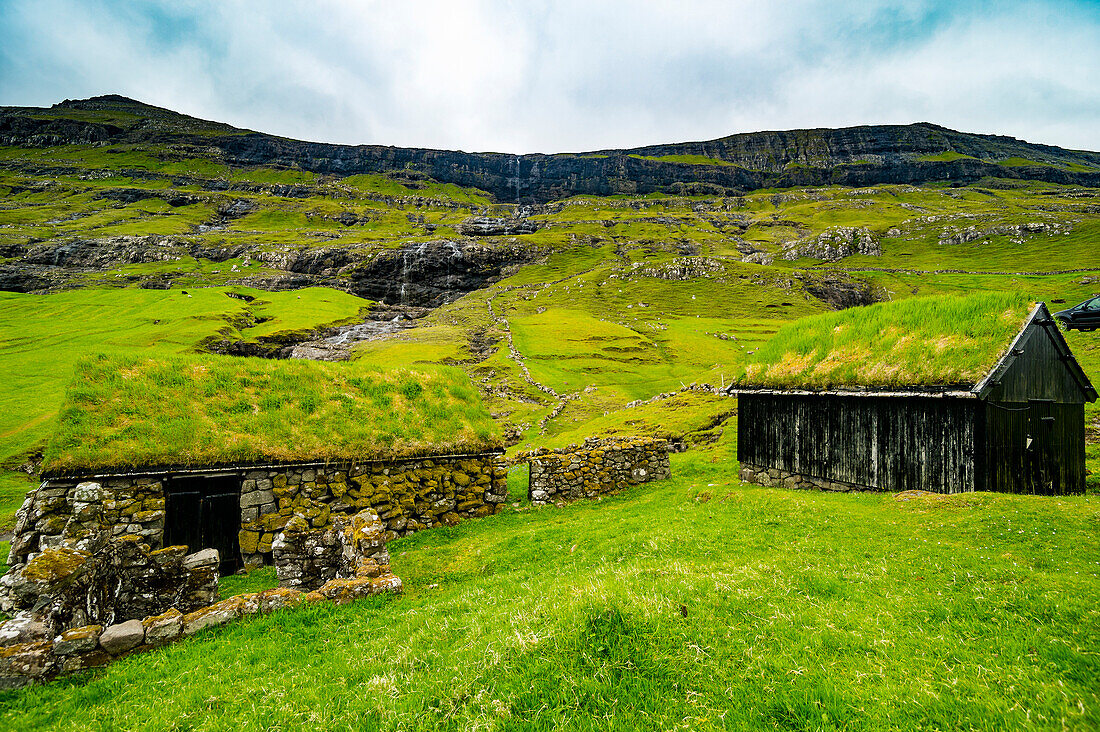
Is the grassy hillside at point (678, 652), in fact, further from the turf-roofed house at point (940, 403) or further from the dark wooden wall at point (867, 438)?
the turf-roofed house at point (940, 403)

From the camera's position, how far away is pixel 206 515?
16375 millimetres

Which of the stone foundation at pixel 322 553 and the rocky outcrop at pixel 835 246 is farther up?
the rocky outcrop at pixel 835 246

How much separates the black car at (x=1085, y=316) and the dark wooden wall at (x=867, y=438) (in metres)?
35.4

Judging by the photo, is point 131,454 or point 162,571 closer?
point 162,571

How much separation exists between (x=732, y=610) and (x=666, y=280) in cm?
14968

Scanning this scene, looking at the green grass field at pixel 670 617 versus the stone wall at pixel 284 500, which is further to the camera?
the stone wall at pixel 284 500

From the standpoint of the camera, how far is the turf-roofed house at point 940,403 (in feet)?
59.9

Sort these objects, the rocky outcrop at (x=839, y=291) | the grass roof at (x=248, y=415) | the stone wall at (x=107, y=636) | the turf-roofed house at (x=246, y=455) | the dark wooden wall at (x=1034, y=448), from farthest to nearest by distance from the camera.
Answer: the rocky outcrop at (x=839, y=291), the dark wooden wall at (x=1034, y=448), the grass roof at (x=248, y=415), the turf-roofed house at (x=246, y=455), the stone wall at (x=107, y=636)

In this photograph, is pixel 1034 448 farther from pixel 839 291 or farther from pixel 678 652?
pixel 839 291

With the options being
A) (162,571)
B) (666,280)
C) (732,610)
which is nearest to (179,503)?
(162,571)

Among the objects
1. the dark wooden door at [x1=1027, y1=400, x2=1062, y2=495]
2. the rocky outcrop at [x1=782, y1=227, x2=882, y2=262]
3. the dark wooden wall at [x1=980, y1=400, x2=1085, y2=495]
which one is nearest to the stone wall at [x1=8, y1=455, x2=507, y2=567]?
the dark wooden wall at [x1=980, y1=400, x2=1085, y2=495]

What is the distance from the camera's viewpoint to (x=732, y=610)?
7215 millimetres

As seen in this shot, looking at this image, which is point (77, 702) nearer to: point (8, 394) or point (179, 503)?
point (179, 503)

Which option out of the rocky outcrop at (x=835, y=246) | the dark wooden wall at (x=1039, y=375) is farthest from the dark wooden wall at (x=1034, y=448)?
the rocky outcrop at (x=835, y=246)
